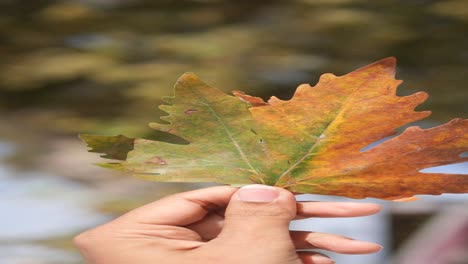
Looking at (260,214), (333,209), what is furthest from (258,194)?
(333,209)

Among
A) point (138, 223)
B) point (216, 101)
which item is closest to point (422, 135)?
point (216, 101)

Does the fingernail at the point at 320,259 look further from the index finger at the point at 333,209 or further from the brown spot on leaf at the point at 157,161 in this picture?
the brown spot on leaf at the point at 157,161

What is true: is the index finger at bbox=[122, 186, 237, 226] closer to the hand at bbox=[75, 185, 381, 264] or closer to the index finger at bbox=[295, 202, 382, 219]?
the hand at bbox=[75, 185, 381, 264]

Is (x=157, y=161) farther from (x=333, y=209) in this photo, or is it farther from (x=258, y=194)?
(x=333, y=209)

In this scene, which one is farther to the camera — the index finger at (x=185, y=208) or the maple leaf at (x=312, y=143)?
the index finger at (x=185, y=208)

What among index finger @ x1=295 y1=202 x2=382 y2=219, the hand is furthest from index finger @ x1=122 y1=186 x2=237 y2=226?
index finger @ x1=295 y1=202 x2=382 y2=219

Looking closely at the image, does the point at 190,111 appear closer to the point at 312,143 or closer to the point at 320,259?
the point at 312,143

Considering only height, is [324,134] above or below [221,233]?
above

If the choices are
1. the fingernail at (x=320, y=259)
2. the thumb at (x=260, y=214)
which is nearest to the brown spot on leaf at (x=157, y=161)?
the thumb at (x=260, y=214)
